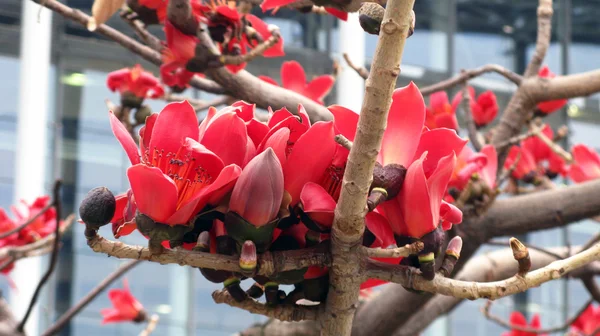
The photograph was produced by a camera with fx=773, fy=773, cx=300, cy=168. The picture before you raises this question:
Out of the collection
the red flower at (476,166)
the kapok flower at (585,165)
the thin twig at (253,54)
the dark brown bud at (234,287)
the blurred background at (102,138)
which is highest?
the thin twig at (253,54)

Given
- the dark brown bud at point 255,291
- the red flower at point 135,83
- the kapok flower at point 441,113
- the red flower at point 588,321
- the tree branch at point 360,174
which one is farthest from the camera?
the red flower at point 588,321

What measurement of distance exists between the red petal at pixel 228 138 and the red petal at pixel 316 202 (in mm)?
40

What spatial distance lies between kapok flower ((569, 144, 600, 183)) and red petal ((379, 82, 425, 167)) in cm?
74

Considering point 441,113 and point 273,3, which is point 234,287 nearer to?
point 273,3

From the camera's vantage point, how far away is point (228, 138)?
379mm

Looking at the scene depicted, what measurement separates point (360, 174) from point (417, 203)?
0.05 m

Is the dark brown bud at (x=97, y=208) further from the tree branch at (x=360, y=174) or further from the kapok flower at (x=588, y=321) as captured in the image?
the kapok flower at (x=588, y=321)

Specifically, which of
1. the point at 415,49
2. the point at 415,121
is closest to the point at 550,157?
the point at 415,121

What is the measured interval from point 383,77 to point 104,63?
4.59 m

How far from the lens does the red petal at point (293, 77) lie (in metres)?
0.90

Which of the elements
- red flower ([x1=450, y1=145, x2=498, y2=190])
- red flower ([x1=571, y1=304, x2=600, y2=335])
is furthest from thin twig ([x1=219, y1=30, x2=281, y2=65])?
red flower ([x1=571, y1=304, x2=600, y2=335])

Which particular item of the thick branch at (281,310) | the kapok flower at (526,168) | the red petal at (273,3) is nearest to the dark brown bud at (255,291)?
the thick branch at (281,310)

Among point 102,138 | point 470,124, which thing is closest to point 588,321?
point 470,124

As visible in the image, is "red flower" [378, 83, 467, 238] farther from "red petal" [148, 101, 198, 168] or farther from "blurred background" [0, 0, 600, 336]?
"blurred background" [0, 0, 600, 336]
